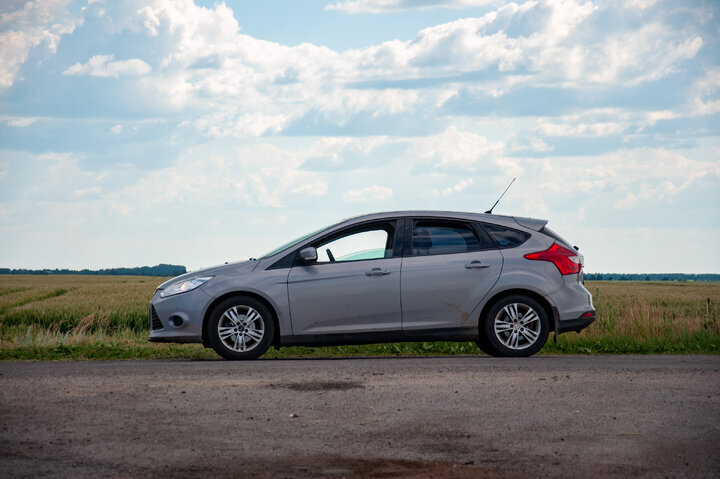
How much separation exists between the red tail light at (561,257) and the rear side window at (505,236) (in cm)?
25

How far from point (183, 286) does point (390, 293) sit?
2555mm

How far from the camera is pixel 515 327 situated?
11.9 meters

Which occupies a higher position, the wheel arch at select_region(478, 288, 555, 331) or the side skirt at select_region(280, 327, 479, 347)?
the wheel arch at select_region(478, 288, 555, 331)

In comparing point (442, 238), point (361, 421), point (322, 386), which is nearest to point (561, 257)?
point (442, 238)

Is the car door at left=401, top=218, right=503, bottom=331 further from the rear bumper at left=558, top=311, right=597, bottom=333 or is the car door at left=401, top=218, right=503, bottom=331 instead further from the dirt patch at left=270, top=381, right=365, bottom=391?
the dirt patch at left=270, top=381, right=365, bottom=391

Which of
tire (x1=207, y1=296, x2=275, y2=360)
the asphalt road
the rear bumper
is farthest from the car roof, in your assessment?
the asphalt road

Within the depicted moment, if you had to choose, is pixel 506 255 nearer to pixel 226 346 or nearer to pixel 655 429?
pixel 226 346

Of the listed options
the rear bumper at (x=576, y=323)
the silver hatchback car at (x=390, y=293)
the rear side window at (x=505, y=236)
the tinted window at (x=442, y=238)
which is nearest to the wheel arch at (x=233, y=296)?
Result: the silver hatchback car at (x=390, y=293)

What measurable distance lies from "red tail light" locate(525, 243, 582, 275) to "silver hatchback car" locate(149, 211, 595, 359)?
0.01 m

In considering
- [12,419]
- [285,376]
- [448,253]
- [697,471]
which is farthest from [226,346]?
[697,471]

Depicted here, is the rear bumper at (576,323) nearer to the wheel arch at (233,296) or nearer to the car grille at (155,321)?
the wheel arch at (233,296)

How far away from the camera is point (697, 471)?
582 centimetres

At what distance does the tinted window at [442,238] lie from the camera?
39.2 ft

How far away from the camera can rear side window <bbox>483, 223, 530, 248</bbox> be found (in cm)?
1211
